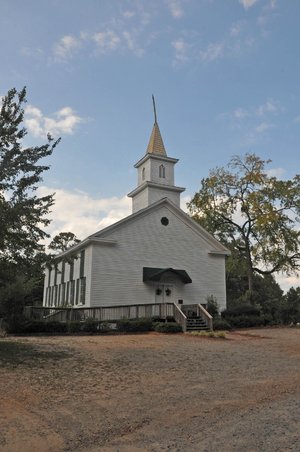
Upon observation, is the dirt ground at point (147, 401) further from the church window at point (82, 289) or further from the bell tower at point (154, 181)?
the bell tower at point (154, 181)

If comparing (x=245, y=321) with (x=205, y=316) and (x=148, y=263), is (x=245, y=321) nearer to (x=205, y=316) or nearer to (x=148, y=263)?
(x=205, y=316)

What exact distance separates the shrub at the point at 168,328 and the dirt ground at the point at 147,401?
26.4ft

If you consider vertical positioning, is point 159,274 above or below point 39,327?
above

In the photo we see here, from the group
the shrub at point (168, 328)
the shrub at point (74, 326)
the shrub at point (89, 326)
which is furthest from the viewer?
the shrub at point (168, 328)

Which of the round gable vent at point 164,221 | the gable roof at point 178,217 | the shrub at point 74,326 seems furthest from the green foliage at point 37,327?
the round gable vent at point 164,221

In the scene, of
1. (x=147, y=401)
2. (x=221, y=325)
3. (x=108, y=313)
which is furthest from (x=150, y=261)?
(x=147, y=401)

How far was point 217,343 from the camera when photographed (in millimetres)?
17859

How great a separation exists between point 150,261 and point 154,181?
8335 millimetres

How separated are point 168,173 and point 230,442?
101 ft

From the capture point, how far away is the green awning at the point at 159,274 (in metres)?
27.6

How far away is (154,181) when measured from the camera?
34688 mm

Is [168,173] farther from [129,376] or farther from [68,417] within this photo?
[68,417]

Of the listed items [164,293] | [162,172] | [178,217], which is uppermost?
[162,172]

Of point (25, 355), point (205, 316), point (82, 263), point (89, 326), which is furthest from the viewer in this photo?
point (82, 263)
